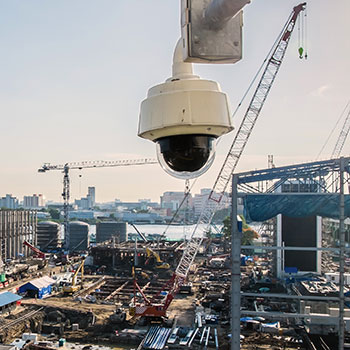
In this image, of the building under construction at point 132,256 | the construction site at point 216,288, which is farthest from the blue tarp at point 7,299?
the building under construction at point 132,256

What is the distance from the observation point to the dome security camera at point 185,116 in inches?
32.6

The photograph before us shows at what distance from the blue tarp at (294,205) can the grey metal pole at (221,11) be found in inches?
306

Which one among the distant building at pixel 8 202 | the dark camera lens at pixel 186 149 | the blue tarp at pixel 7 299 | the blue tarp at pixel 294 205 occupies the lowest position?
the blue tarp at pixel 7 299

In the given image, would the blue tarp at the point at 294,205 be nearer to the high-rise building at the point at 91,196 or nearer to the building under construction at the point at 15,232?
the building under construction at the point at 15,232

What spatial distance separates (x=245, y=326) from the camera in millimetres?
13133

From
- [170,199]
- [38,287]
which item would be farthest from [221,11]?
[170,199]

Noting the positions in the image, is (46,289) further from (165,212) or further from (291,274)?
(165,212)

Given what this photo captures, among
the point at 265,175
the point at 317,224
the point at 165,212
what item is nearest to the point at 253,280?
the point at 317,224

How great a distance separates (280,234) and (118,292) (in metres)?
8.40

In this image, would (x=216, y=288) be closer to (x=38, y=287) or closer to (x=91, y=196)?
(x=38, y=287)

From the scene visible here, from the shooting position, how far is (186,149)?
872mm

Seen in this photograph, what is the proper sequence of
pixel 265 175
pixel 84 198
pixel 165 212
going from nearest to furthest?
pixel 265 175 → pixel 165 212 → pixel 84 198

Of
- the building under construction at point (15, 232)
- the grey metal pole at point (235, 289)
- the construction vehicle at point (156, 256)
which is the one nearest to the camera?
the grey metal pole at point (235, 289)

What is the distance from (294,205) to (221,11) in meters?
8.10
